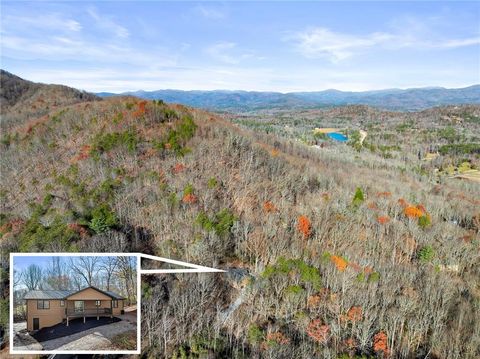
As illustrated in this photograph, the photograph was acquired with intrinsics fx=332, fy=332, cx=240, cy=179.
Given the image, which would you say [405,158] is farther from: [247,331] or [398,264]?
[247,331]

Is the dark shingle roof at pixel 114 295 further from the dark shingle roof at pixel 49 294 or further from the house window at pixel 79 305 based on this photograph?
the house window at pixel 79 305

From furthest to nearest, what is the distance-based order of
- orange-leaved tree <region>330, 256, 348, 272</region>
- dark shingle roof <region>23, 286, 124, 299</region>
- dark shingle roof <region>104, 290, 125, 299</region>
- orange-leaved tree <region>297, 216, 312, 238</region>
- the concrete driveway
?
orange-leaved tree <region>297, 216, 312, 238</region>
orange-leaved tree <region>330, 256, 348, 272</region>
the concrete driveway
dark shingle roof <region>104, 290, 125, 299</region>
dark shingle roof <region>23, 286, 124, 299</region>

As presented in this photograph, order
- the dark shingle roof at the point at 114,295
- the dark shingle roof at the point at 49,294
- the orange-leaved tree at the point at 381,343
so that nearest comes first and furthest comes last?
the dark shingle roof at the point at 49,294 → the dark shingle roof at the point at 114,295 → the orange-leaved tree at the point at 381,343

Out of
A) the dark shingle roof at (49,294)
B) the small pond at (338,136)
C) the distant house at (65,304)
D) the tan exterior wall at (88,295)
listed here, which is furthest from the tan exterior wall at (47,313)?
the small pond at (338,136)

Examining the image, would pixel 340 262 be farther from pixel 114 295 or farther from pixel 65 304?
pixel 65 304

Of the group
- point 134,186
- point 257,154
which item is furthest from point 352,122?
point 134,186

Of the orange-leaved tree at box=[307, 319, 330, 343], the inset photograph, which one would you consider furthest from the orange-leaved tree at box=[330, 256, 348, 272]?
the inset photograph

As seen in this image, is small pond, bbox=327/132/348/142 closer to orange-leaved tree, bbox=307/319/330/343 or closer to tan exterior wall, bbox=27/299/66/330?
orange-leaved tree, bbox=307/319/330/343
